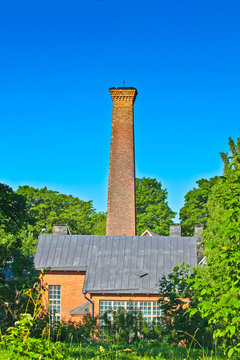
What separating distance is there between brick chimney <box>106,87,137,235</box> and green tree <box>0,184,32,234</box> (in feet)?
70.1

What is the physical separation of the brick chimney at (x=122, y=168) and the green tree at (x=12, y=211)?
21.4 metres

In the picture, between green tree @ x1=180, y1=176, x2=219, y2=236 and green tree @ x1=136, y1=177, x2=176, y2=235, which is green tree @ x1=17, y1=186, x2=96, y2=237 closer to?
green tree @ x1=136, y1=177, x2=176, y2=235

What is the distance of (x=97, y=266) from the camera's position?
2444 centimetres

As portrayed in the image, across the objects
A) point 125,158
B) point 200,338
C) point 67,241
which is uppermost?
point 125,158

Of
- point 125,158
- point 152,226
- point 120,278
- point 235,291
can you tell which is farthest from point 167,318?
point 152,226

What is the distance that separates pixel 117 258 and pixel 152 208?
102 feet

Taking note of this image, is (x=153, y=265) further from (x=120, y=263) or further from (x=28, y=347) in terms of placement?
(x=28, y=347)

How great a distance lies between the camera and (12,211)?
34.7 ft

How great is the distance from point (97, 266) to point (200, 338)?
1399cm

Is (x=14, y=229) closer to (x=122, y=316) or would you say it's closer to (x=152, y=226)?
(x=122, y=316)

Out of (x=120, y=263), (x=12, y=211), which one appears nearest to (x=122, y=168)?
(x=120, y=263)

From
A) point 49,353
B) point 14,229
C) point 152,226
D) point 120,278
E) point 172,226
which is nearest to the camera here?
point 49,353

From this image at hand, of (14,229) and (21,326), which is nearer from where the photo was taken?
(21,326)

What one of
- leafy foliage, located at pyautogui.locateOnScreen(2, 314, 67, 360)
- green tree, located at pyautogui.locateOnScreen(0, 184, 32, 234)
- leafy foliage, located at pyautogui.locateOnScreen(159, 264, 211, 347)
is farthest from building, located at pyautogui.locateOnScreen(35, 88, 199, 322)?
leafy foliage, located at pyautogui.locateOnScreen(2, 314, 67, 360)
